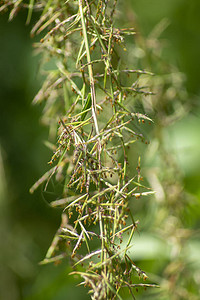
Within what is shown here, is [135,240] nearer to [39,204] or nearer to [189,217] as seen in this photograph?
[189,217]

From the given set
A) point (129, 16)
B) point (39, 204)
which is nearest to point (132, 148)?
point (129, 16)

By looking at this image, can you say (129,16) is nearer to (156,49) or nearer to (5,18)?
(156,49)

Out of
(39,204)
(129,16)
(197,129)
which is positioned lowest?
(39,204)

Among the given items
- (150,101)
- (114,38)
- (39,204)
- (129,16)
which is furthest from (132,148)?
(39,204)

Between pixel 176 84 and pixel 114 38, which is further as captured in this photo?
pixel 176 84

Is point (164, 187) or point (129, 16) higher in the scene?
point (129, 16)

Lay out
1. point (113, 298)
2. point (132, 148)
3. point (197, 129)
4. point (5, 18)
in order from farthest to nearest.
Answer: point (5, 18), point (197, 129), point (132, 148), point (113, 298)

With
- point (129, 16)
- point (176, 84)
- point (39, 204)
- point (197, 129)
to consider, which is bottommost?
point (39, 204)

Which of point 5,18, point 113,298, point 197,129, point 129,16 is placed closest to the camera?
point 113,298

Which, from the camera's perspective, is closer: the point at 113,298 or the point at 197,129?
the point at 113,298

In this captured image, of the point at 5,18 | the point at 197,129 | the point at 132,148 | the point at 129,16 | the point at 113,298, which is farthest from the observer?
the point at 5,18
